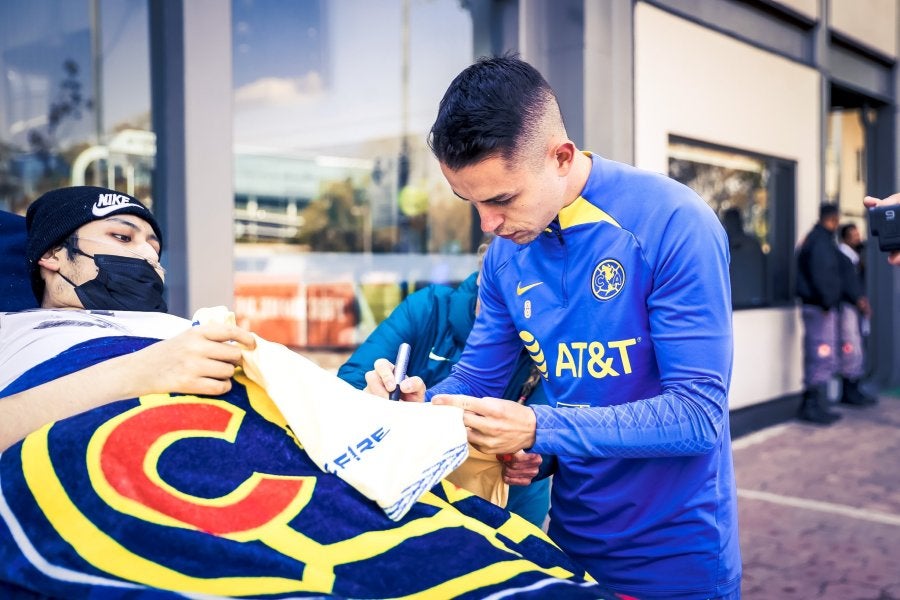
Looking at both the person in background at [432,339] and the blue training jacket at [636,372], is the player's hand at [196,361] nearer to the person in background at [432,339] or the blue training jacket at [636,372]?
the blue training jacket at [636,372]

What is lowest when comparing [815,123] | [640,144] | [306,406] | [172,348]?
[306,406]

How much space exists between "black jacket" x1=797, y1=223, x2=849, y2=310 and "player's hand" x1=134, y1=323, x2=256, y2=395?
24.9ft

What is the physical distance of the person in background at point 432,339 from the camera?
2.71 m

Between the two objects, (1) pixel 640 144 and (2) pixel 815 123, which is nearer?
(1) pixel 640 144

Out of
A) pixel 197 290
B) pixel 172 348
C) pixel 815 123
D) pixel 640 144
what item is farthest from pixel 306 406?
pixel 815 123

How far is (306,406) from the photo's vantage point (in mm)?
1515

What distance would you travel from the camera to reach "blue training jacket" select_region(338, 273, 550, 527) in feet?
8.91

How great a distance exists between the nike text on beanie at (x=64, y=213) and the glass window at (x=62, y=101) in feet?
14.9

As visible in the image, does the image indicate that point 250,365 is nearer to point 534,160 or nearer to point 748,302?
point 534,160

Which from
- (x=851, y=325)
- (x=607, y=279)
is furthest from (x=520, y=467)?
(x=851, y=325)

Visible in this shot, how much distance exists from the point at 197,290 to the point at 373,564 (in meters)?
3.02

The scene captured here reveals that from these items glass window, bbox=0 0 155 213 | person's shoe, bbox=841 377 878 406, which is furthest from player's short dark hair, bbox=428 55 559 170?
person's shoe, bbox=841 377 878 406

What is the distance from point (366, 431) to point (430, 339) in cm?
131

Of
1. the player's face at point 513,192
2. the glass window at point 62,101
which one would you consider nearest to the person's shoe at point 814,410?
the glass window at point 62,101
